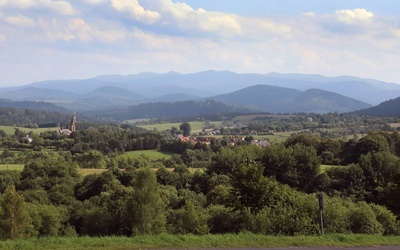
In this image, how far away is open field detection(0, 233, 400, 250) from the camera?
12.5 m

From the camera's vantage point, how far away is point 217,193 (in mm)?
41688

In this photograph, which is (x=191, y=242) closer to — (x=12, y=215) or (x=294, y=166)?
(x=12, y=215)

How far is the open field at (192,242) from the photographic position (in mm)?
12539

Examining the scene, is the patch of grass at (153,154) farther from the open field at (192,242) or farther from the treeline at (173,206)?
the open field at (192,242)

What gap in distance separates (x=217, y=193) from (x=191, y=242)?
1127 inches

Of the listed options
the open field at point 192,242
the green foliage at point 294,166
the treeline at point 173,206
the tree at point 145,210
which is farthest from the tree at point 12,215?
the green foliage at point 294,166

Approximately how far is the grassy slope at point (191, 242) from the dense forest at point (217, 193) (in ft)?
7.56

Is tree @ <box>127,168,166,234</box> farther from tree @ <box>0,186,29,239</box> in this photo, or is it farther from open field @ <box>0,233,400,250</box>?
open field @ <box>0,233,400,250</box>

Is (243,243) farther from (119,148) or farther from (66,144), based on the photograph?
(66,144)

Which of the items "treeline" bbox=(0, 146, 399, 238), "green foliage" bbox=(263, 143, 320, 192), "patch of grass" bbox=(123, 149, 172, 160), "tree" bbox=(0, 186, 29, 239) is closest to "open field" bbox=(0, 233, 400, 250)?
"treeline" bbox=(0, 146, 399, 238)

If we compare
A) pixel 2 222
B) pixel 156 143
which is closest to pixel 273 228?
pixel 2 222

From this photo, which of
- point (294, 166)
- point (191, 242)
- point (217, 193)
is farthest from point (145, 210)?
point (294, 166)

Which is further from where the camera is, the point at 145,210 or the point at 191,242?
the point at 145,210

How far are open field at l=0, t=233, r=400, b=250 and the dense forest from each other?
230cm
